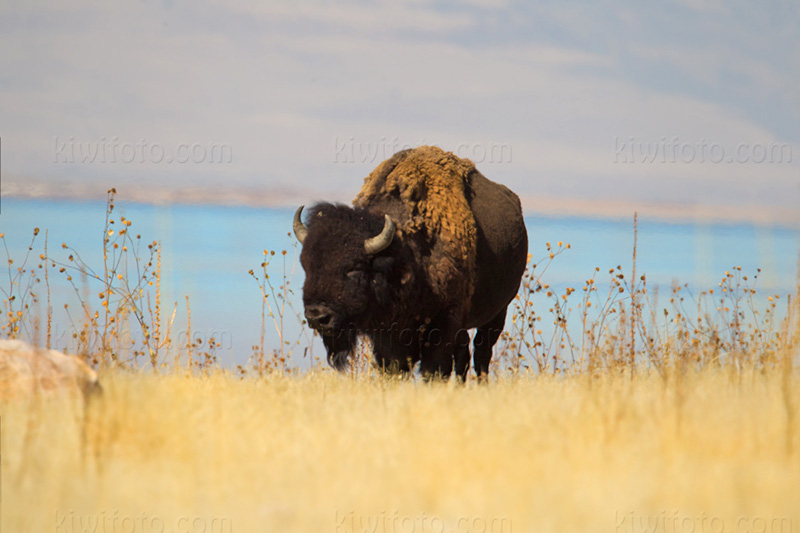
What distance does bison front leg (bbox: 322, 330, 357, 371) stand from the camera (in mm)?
7348

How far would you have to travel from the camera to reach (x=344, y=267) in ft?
23.5

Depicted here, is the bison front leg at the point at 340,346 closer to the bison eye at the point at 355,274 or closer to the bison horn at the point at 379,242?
the bison eye at the point at 355,274

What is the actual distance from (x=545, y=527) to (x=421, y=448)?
1.05 meters

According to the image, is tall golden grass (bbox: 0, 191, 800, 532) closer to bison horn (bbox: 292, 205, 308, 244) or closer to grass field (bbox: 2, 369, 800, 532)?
grass field (bbox: 2, 369, 800, 532)

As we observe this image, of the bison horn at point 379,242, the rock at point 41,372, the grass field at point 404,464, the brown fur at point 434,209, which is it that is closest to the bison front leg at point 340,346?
the bison horn at point 379,242

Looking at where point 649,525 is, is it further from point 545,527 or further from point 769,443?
point 769,443

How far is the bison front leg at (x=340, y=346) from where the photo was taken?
24.1 feet

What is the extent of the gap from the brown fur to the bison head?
369 millimetres

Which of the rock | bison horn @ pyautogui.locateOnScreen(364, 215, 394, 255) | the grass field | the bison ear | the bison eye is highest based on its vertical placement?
bison horn @ pyautogui.locateOnScreen(364, 215, 394, 255)

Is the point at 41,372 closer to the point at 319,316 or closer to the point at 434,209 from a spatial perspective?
the point at 319,316

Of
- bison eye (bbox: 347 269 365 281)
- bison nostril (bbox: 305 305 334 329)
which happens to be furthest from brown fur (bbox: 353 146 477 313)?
bison nostril (bbox: 305 305 334 329)

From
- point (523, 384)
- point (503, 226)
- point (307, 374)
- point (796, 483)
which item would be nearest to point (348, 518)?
point (796, 483)

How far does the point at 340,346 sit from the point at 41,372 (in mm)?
2723

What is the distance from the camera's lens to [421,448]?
4.05 m
